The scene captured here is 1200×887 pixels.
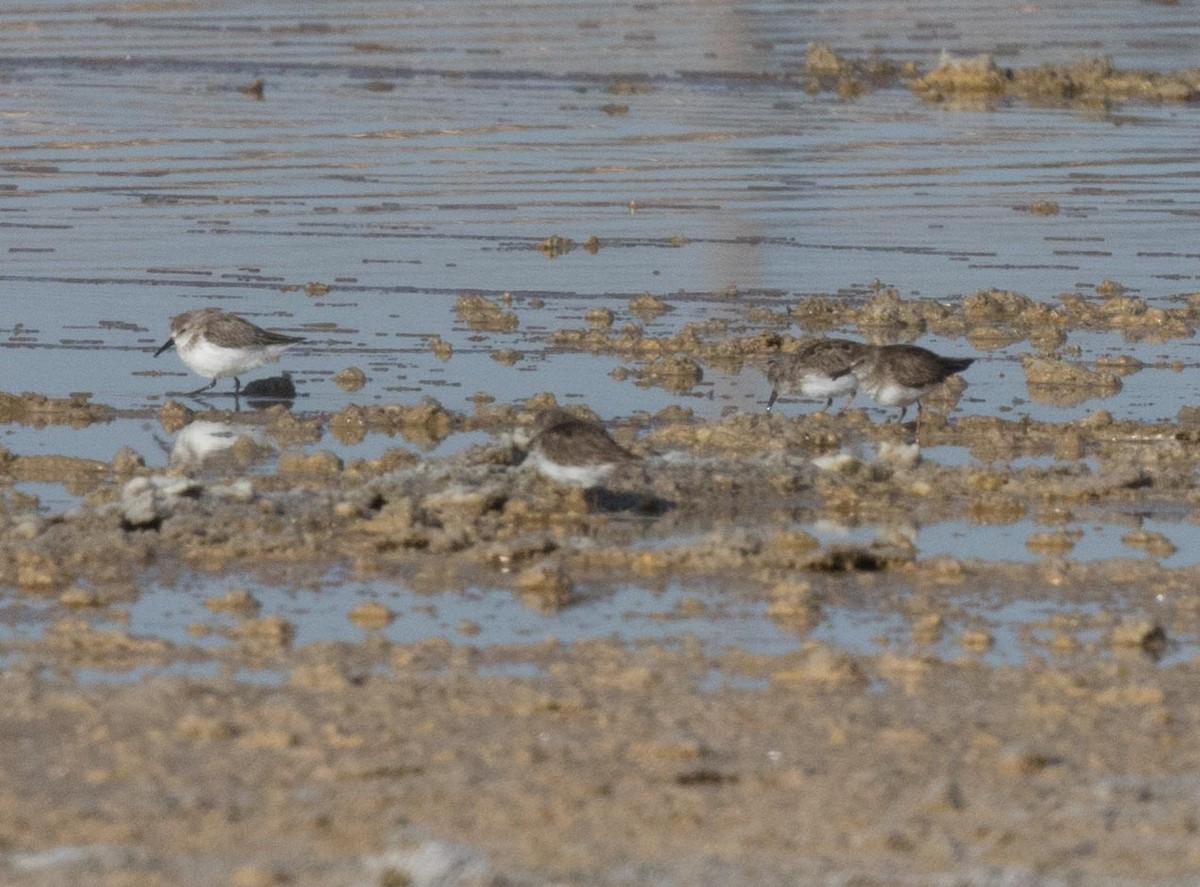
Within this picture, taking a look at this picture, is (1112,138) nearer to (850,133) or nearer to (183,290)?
(850,133)

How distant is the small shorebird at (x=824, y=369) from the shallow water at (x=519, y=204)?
1.40 feet

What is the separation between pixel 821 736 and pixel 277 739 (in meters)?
1.71

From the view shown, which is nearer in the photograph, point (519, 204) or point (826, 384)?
point (826, 384)

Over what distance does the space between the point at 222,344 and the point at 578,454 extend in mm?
3941

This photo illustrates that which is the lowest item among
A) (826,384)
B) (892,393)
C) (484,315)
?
(892,393)

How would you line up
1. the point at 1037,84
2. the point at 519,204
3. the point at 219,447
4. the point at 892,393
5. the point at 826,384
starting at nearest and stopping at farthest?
1. the point at 219,447
2. the point at 892,393
3. the point at 826,384
4. the point at 519,204
5. the point at 1037,84

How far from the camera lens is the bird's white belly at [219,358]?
46.9 ft

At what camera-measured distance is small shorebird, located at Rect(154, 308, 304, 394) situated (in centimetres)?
1429

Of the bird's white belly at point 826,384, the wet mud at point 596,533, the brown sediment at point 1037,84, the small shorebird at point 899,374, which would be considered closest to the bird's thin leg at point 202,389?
the wet mud at point 596,533

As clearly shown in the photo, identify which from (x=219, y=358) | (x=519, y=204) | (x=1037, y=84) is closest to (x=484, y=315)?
(x=219, y=358)

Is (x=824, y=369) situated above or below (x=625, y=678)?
above

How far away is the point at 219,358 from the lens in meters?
14.3

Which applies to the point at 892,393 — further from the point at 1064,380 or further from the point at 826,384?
the point at 1064,380

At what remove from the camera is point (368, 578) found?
1003 cm
